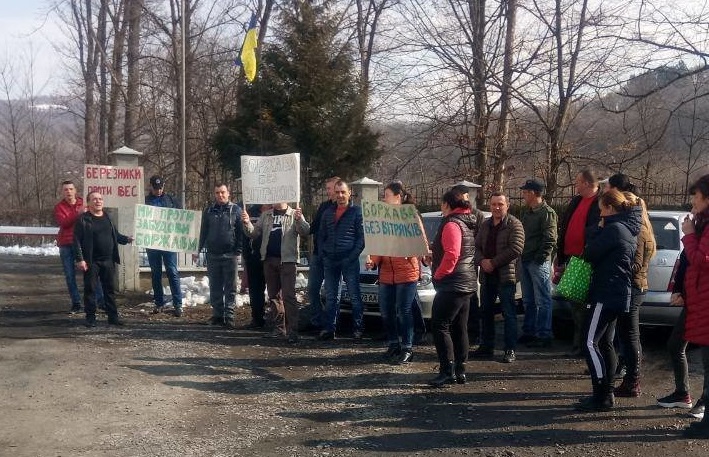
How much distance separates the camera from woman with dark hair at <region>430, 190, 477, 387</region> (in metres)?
7.32

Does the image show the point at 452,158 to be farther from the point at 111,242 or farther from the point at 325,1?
the point at 111,242

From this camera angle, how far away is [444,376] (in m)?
7.50

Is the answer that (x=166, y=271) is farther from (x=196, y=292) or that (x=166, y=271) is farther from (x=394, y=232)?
(x=394, y=232)

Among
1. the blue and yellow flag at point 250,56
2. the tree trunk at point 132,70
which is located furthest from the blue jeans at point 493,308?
the tree trunk at point 132,70

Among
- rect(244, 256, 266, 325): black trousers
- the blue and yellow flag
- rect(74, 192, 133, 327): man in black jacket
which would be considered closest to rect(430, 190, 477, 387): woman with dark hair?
rect(244, 256, 266, 325): black trousers

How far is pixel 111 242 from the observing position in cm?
1035

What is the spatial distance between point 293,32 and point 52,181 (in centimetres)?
3015

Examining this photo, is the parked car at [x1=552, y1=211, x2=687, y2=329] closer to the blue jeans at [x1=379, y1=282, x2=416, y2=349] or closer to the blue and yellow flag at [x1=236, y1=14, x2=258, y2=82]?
the blue jeans at [x1=379, y1=282, x2=416, y2=349]

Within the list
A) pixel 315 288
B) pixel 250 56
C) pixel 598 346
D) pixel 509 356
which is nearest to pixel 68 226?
pixel 315 288

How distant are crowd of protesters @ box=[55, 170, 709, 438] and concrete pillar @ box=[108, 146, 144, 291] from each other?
156 cm

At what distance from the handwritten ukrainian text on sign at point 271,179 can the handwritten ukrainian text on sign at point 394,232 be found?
1347 mm

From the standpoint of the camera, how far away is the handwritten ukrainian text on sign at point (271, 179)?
32.0 ft

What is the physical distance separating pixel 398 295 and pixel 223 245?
3.13m

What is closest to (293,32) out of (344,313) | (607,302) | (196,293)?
(196,293)
